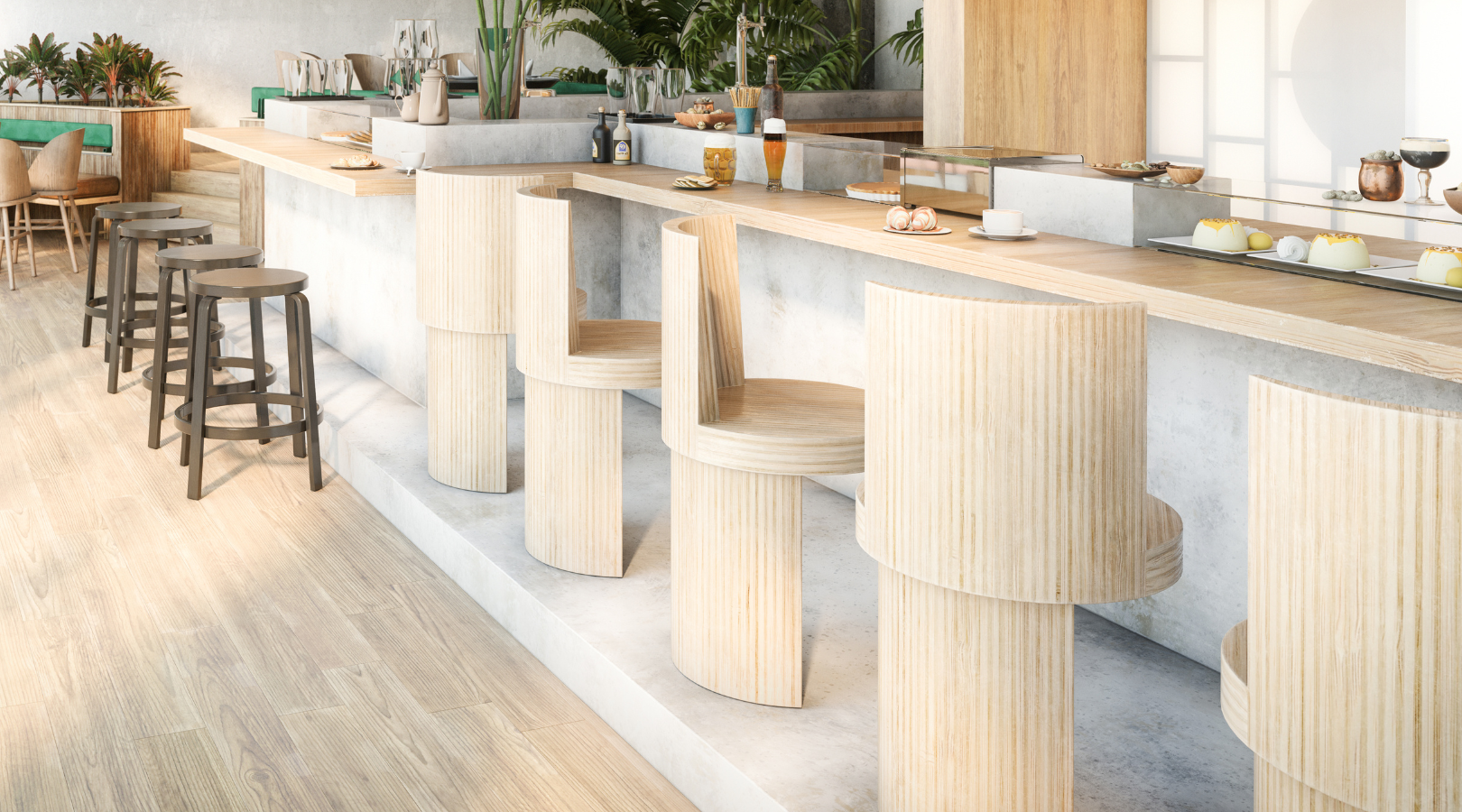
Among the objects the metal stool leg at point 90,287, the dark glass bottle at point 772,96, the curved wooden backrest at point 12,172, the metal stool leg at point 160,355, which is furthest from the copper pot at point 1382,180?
the curved wooden backrest at point 12,172

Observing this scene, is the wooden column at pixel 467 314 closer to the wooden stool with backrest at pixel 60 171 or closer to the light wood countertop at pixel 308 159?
the light wood countertop at pixel 308 159

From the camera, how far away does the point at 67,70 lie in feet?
37.8

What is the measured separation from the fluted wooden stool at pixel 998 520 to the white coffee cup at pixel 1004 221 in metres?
0.85

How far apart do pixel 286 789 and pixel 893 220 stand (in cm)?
161

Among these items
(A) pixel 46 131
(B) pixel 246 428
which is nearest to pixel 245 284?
(B) pixel 246 428

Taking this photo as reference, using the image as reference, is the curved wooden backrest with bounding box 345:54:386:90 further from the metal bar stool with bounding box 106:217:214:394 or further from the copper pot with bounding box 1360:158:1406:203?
the copper pot with bounding box 1360:158:1406:203

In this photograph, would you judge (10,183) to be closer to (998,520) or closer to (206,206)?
(206,206)

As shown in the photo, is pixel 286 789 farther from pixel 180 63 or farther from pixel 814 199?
pixel 180 63

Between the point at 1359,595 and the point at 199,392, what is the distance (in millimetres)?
3394

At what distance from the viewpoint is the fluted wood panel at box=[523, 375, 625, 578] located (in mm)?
3076

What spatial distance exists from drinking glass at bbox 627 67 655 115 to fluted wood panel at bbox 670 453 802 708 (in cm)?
226

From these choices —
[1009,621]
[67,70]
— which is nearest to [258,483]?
[1009,621]

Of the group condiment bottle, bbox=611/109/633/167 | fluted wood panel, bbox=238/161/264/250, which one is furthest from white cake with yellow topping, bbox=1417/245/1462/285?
fluted wood panel, bbox=238/161/264/250

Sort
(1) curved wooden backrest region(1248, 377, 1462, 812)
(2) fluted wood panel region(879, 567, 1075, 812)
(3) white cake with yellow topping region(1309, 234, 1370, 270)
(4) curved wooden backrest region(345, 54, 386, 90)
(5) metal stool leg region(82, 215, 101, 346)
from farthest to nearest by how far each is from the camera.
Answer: (4) curved wooden backrest region(345, 54, 386, 90)
(5) metal stool leg region(82, 215, 101, 346)
(3) white cake with yellow topping region(1309, 234, 1370, 270)
(2) fluted wood panel region(879, 567, 1075, 812)
(1) curved wooden backrest region(1248, 377, 1462, 812)
